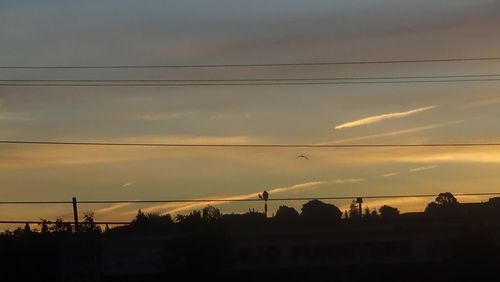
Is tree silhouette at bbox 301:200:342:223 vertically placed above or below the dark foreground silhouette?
above

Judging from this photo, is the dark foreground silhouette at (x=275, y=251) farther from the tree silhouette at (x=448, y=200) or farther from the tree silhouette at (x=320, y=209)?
the tree silhouette at (x=320, y=209)

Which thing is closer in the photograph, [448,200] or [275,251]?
[275,251]

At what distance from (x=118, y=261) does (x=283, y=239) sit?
9.48 meters

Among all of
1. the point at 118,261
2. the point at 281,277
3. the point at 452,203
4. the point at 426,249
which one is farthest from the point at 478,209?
the point at 118,261

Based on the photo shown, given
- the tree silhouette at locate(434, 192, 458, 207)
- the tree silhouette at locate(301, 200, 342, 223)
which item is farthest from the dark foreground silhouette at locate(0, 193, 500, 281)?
the tree silhouette at locate(301, 200, 342, 223)

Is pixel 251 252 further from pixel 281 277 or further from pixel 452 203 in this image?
pixel 452 203

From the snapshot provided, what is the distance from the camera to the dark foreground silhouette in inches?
2201

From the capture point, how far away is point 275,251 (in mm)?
60125

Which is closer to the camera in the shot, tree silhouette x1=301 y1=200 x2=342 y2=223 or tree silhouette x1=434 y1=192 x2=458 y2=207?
tree silhouette x1=434 y1=192 x2=458 y2=207

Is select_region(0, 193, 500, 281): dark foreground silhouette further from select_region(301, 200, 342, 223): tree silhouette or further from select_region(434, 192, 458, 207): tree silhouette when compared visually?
select_region(301, 200, 342, 223): tree silhouette

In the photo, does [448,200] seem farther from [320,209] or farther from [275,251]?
[275,251]

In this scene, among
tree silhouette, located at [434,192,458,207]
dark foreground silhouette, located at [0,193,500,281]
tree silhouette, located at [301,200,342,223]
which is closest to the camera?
dark foreground silhouette, located at [0,193,500,281]

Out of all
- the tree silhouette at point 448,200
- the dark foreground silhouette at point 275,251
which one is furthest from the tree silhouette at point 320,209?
the dark foreground silhouette at point 275,251

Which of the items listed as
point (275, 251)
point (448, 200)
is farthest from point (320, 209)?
point (275, 251)
